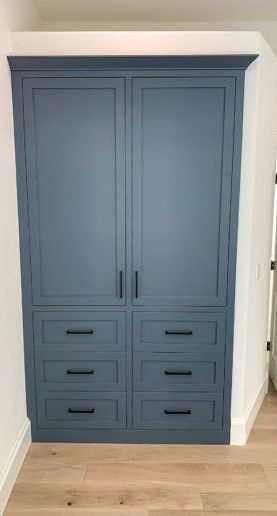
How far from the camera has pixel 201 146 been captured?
225cm

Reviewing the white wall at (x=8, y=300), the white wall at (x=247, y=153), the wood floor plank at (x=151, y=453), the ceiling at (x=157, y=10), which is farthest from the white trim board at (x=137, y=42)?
the wood floor plank at (x=151, y=453)

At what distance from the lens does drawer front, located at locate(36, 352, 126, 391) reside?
2.44 m

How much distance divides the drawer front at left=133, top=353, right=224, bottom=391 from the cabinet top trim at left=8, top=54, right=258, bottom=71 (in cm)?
165

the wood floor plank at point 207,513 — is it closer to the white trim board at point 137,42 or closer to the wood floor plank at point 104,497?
the wood floor plank at point 104,497

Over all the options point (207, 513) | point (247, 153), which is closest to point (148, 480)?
point (207, 513)

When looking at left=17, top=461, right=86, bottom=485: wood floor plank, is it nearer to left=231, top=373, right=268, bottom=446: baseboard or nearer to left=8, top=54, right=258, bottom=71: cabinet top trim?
left=231, top=373, right=268, bottom=446: baseboard

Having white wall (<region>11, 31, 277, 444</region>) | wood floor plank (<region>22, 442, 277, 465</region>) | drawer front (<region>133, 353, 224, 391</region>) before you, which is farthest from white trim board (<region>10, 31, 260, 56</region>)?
wood floor plank (<region>22, 442, 277, 465</region>)

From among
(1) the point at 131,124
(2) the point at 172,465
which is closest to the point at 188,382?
(2) the point at 172,465

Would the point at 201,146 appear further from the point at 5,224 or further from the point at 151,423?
the point at 151,423

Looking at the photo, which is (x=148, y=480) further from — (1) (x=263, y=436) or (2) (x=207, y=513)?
(1) (x=263, y=436)

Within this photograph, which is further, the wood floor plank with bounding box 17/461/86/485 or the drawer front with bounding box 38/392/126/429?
the drawer front with bounding box 38/392/126/429

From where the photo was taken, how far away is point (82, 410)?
248 cm

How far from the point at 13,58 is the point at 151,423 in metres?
2.26

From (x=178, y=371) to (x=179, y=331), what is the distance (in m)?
0.26
